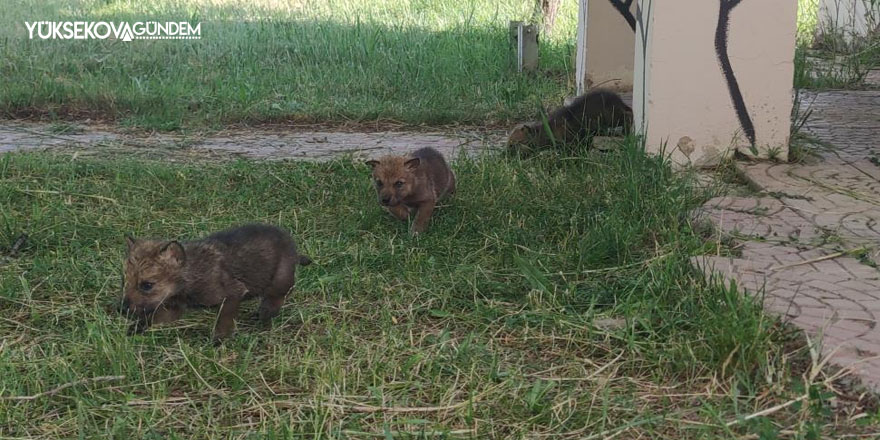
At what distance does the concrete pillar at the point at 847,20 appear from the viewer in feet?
40.1

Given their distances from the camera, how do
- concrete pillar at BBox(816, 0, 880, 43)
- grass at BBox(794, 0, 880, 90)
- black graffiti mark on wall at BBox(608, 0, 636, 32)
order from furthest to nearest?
concrete pillar at BBox(816, 0, 880, 43) < grass at BBox(794, 0, 880, 90) < black graffiti mark on wall at BBox(608, 0, 636, 32)

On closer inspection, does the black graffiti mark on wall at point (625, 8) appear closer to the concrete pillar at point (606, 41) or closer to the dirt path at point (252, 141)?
the concrete pillar at point (606, 41)

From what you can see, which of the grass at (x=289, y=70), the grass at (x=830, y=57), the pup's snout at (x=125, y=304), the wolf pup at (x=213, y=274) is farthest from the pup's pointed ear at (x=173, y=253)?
the grass at (x=830, y=57)

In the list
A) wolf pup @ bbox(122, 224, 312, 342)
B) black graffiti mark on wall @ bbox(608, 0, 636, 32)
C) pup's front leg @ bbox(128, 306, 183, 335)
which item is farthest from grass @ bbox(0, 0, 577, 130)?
pup's front leg @ bbox(128, 306, 183, 335)

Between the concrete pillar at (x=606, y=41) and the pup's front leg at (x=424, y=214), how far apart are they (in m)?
3.88

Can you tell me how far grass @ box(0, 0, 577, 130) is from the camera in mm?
10219

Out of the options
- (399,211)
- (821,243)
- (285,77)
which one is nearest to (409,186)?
(399,211)

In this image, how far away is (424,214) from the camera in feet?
21.4

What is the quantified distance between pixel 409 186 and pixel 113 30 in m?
8.75

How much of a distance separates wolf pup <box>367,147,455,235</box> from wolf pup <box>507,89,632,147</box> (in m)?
1.53

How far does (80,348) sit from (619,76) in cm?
693

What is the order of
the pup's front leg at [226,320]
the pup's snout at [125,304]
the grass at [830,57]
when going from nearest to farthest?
the pup's snout at [125,304]
the pup's front leg at [226,320]
the grass at [830,57]

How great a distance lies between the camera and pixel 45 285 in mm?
5188

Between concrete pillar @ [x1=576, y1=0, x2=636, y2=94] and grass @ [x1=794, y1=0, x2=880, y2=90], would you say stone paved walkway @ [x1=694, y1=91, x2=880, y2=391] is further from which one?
grass @ [x1=794, y1=0, x2=880, y2=90]
